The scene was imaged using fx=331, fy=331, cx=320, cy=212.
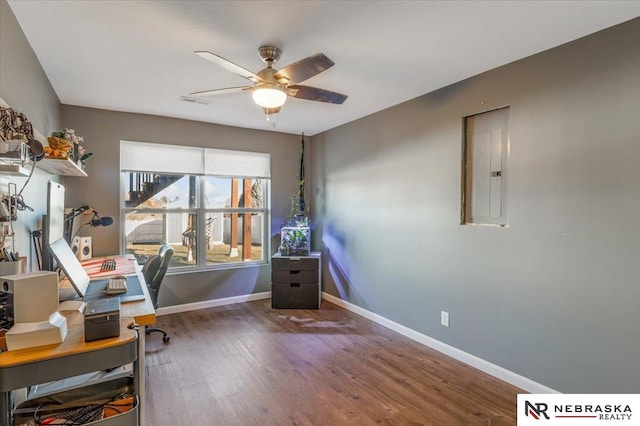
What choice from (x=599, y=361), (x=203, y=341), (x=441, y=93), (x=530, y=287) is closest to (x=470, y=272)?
(x=530, y=287)

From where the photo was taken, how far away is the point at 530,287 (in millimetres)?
2363

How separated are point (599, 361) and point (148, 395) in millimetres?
2925

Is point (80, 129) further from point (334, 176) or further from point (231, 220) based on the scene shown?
point (334, 176)

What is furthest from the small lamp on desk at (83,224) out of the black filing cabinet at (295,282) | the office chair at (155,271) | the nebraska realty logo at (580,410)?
the nebraska realty logo at (580,410)

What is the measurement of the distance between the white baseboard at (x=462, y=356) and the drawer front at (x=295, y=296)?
50 cm

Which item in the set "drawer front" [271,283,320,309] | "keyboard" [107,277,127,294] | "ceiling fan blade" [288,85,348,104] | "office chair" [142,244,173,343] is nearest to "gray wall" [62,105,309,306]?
"drawer front" [271,283,320,309]

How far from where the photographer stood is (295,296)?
4160 millimetres

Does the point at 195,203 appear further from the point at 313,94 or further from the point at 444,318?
the point at 444,318

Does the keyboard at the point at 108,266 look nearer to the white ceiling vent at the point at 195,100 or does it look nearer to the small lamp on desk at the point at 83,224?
the small lamp on desk at the point at 83,224

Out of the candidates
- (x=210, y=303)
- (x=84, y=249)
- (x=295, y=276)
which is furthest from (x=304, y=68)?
(x=210, y=303)

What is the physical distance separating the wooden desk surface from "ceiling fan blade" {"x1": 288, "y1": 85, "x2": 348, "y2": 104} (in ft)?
5.63

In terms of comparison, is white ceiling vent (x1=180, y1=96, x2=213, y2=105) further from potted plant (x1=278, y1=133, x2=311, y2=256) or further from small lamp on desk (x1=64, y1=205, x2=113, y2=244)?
potted plant (x1=278, y1=133, x2=311, y2=256)

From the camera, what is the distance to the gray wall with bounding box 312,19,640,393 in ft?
6.39

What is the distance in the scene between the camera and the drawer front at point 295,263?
4.16m
